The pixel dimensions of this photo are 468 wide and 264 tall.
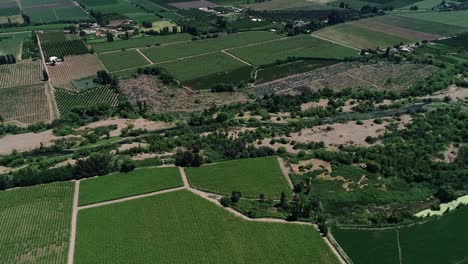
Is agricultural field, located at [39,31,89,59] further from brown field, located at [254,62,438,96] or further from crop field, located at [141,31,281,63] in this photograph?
brown field, located at [254,62,438,96]

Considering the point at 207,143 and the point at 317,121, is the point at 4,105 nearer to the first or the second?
the point at 207,143

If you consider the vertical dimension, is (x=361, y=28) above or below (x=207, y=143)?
above

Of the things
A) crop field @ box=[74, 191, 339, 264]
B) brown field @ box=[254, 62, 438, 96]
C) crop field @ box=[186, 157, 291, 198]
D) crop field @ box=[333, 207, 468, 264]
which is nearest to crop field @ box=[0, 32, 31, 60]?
brown field @ box=[254, 62, 438, 96]

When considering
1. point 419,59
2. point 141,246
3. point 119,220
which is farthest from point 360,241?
point 419,59

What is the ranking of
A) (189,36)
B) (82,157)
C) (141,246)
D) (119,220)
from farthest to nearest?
(189,36) < (82,157) < (119,220) < (141,246)

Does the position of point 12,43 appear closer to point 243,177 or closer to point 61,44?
point 61,44

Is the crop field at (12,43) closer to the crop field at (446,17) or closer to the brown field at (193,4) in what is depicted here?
the brown field at (193,4)
